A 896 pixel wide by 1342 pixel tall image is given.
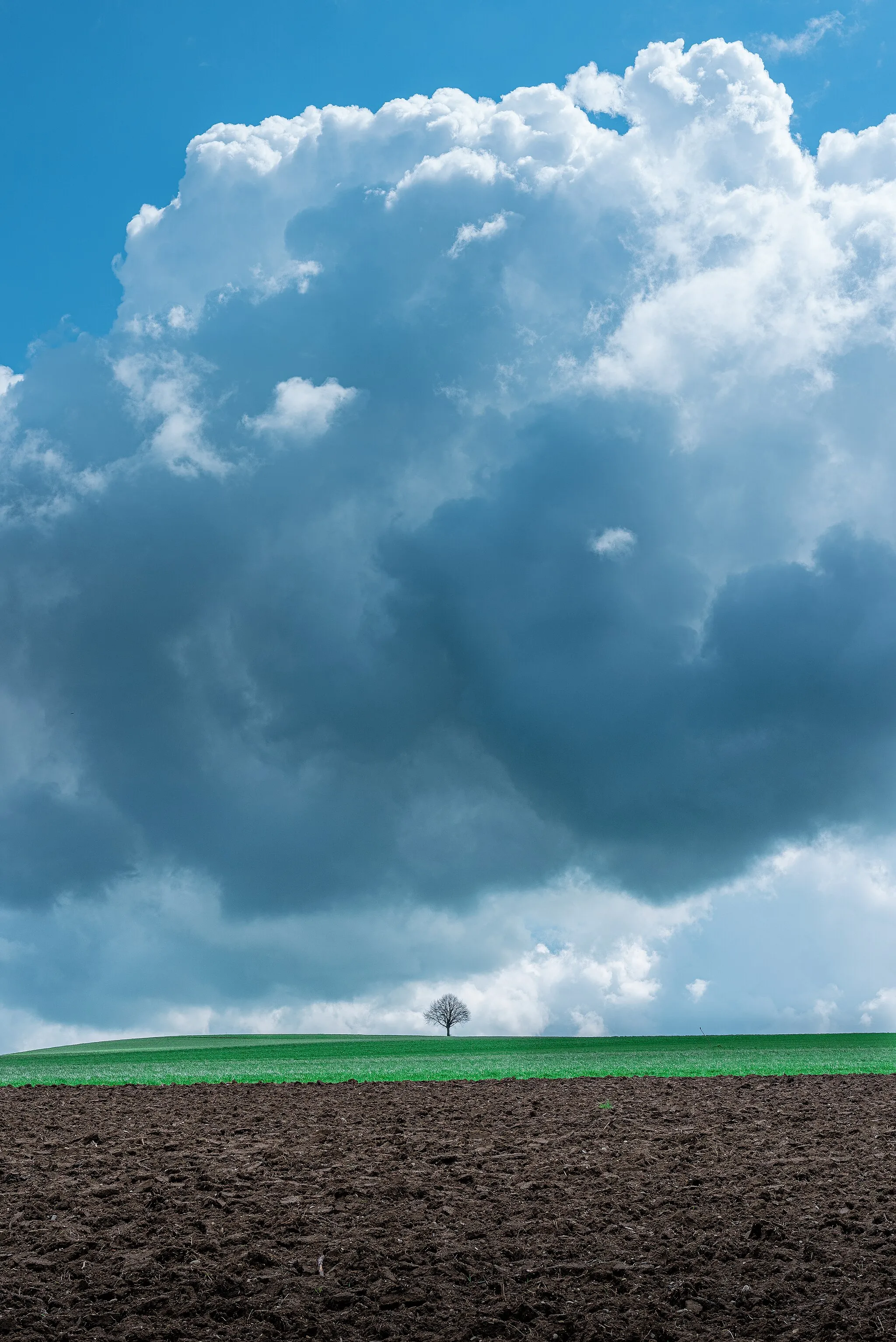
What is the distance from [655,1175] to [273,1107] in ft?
33.2

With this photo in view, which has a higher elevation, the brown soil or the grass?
the brown soil

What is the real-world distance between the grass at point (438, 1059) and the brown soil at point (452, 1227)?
12.1 metres

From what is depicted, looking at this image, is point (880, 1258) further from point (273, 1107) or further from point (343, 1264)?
point (273, 1107)

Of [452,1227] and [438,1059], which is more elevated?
[452,1227]

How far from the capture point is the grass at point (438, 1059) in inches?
1364

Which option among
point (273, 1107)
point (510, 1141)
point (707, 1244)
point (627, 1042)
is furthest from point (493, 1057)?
point (707, 1244)

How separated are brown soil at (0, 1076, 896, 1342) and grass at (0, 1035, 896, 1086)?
12106mm

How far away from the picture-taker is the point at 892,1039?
72812 millimetres

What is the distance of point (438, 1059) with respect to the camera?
51.3m

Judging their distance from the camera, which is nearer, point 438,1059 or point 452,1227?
point 452,1227

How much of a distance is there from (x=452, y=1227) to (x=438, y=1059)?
40453 mm

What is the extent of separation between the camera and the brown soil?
10.6 metres

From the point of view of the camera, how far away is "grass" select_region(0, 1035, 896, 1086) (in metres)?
34.7

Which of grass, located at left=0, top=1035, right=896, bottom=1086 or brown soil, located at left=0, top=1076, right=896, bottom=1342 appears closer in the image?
brown soil, located at left=0, top=1076, right=896, bottom=1342
